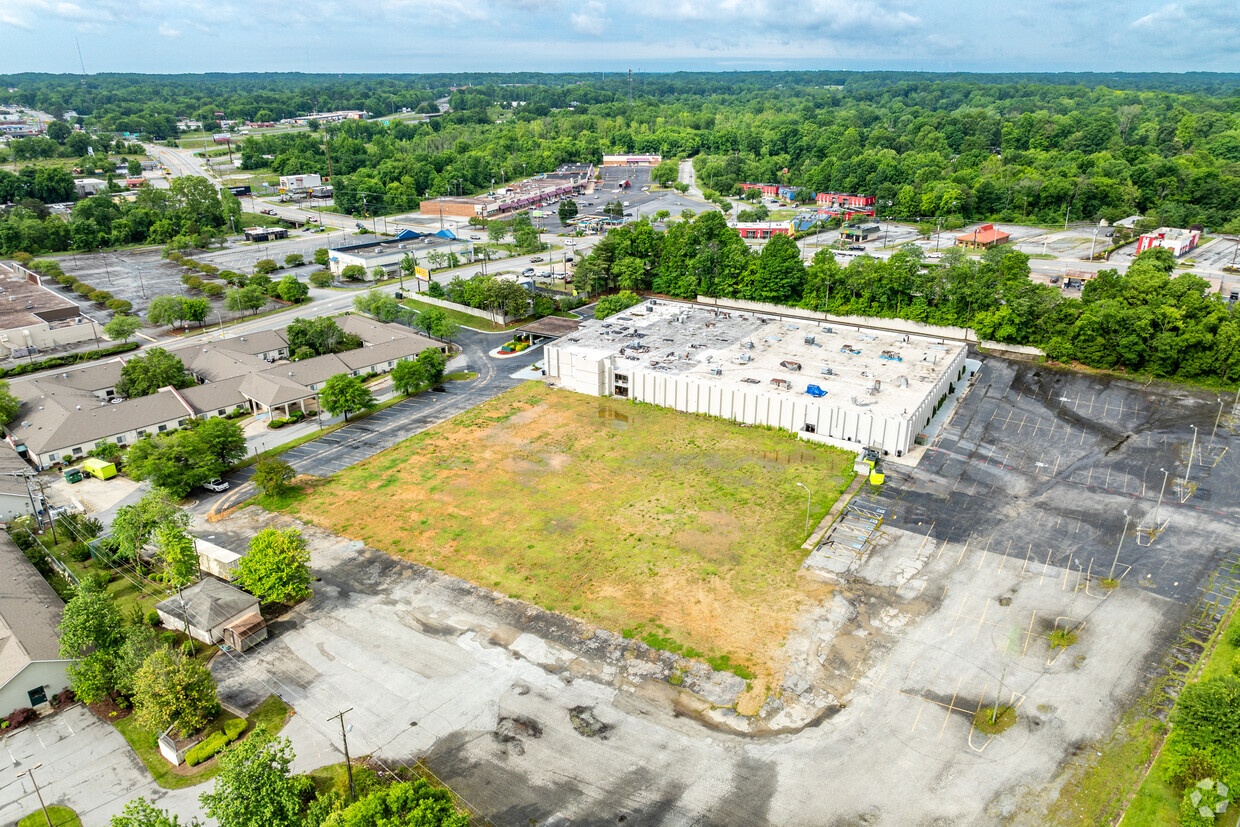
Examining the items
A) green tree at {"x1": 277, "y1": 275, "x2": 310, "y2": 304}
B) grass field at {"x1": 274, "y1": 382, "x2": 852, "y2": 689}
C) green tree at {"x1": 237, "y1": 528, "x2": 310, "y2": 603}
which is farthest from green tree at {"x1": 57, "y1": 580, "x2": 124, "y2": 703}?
green tree at {"x1": 277, "y1": 275, "x2": 310, "y2": 304}

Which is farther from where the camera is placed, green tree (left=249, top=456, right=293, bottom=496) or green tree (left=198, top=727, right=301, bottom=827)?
green tree (left=249, top=456, right=293, bottom=496)

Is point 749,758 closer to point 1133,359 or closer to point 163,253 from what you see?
point 1133,359

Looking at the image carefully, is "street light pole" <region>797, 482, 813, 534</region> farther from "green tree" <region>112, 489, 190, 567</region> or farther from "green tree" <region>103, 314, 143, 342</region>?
"green tree" <region>103, 314, 143, 342</region>

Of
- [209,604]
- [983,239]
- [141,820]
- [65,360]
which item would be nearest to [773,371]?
[209,604]

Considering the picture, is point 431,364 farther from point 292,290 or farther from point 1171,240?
point 1171,240

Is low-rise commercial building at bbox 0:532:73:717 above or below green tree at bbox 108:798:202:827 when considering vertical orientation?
below

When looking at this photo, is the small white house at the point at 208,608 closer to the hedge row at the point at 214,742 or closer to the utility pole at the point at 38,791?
the hedge row at the point at 214,742

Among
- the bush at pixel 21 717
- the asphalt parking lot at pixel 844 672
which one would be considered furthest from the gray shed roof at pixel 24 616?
the asphalt parking lot at pixel 844 672

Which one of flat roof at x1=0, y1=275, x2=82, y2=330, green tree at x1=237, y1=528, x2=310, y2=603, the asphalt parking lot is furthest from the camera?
flat roof at x1=0, y1=275, x2=82, y2=330
